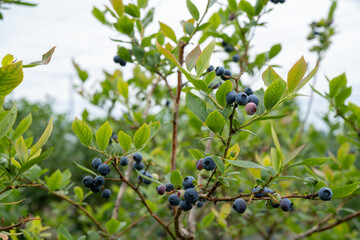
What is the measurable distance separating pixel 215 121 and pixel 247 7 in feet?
2.34

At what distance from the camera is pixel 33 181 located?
1.28m

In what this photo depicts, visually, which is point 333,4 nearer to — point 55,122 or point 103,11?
point 103,11

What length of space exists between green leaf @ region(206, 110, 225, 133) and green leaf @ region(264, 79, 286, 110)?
110 mm

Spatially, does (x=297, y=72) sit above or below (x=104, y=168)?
above

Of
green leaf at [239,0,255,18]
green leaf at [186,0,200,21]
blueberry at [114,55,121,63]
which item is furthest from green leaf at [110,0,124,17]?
green leaf at [239,0,255,18]

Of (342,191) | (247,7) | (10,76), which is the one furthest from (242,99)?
(247,7)

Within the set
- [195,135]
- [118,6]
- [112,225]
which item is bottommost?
[112,225]

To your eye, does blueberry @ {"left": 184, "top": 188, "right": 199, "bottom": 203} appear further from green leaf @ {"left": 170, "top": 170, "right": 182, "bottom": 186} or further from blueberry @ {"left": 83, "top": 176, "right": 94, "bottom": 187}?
blueberry @ {"left": 83, "top": 176, "right": 94, "bottom": 187}

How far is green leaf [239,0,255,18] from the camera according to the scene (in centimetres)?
123

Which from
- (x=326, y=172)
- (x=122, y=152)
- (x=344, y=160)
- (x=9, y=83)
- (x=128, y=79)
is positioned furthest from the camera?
(x=128, y=79)

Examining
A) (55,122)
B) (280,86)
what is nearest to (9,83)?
(280,86)

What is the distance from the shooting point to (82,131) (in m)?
0.83

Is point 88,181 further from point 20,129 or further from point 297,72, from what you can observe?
point 297,72

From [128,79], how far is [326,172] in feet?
3.97
